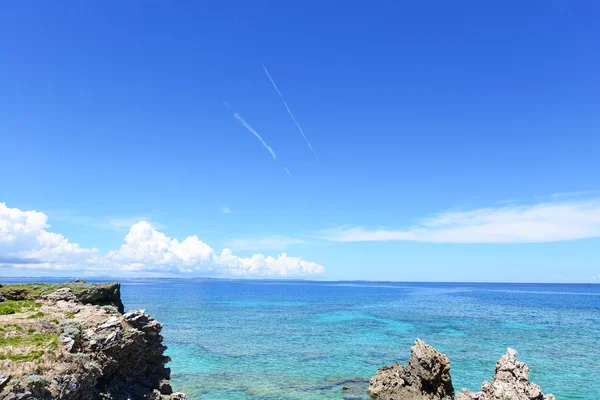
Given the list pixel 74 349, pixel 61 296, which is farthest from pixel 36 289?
pixel 74 349

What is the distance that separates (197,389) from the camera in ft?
124

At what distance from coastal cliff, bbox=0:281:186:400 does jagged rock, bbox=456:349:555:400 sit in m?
23.5

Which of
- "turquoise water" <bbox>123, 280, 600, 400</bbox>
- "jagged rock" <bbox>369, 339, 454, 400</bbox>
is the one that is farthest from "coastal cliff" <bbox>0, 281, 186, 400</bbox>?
"jagged rock" <bbox>369, 339, 454, 400</bbox>

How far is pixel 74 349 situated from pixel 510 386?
30.2 m

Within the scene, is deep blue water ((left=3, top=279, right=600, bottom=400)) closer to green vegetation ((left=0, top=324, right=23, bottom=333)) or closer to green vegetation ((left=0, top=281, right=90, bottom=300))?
green vegetation ((left=0, top=281, right=90, bottom=300))

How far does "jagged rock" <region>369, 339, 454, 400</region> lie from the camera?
34.7 meters

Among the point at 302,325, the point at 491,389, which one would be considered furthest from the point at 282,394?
the point at 302,325

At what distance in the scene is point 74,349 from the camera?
23.9m

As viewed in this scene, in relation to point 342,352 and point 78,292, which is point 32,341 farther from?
point 342,352

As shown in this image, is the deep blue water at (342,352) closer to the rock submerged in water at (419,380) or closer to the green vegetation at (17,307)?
the rock submerged in water at (419,380)

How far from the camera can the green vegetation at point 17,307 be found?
29416 mm

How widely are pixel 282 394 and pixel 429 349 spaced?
14.9 m

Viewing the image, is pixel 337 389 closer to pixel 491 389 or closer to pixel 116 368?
pixel 491 389

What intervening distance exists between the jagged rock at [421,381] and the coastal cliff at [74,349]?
1936cm
